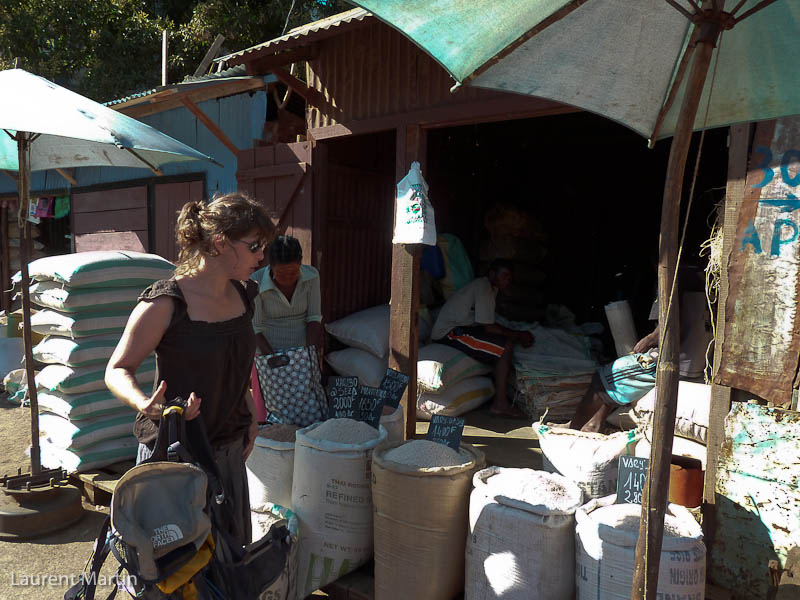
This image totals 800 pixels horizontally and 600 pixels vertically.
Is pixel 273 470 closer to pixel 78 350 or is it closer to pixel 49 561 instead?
pixel 49 561

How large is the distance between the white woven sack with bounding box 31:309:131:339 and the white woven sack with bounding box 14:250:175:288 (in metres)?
0.19

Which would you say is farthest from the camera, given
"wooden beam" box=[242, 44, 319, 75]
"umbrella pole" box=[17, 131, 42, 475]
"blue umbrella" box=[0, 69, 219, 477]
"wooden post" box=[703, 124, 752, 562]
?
"wooden beam" box=[242, 44, 319, 75]

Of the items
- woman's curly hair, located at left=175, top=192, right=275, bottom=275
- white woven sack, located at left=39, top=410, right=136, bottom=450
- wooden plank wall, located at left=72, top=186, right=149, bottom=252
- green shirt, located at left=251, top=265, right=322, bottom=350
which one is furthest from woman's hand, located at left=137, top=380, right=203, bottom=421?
wooden plank wall, located at left=72, top=186, right=149, bottom=252

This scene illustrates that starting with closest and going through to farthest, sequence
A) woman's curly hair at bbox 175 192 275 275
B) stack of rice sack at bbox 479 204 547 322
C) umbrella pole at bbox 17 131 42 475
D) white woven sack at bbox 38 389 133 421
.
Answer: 1. woman's curly hair at bbox 175 192 275 275
2. umbrella pole at bbox 17 131 42 475
3. white woven sack at bbox 38 389 133 421
4. stack of rice sack at bbox 479 204 547 322

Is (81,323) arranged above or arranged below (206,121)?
below

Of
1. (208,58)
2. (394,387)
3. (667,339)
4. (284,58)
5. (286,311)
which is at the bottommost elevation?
(394,387)

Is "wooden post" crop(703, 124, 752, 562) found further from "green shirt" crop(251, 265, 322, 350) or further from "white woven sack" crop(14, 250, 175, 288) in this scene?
"white woven sack" crop(14, 250, 175, 288)

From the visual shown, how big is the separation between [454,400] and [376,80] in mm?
2464

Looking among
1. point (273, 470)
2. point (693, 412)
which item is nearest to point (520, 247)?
point (693, 412)

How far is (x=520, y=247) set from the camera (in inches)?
243

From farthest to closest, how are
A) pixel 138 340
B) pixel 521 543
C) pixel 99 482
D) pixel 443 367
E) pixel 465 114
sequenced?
pixel 443 367
pixel 465 114
pixel 99 482
pixel 521 543
pixel 138 340

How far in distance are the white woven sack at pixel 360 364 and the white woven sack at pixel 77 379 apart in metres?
1.53

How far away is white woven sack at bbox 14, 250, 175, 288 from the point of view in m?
3.56

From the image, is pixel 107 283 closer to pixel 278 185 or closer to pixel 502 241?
pixel 278 185
